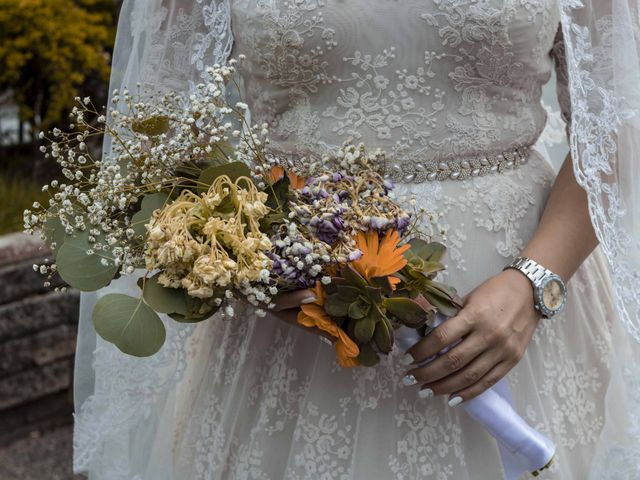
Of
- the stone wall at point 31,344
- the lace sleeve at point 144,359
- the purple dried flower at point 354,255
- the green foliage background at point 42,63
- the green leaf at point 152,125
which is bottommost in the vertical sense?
the stone wall at point 31,344

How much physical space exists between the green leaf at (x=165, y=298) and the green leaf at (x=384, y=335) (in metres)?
0.30

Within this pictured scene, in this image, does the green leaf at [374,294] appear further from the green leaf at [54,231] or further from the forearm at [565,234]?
the green leaf at [54,231]

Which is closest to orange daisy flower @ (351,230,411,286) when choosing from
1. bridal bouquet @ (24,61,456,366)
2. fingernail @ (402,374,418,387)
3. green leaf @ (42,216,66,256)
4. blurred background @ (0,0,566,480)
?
bridal bouquet @ (24,61,456,366)

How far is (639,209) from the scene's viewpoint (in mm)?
1649

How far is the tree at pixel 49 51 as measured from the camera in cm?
511

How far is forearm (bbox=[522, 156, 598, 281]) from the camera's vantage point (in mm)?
1697

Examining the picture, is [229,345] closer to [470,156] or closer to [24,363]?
[470,156]

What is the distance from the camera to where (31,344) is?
169 inches

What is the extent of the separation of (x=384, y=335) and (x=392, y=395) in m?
0.31

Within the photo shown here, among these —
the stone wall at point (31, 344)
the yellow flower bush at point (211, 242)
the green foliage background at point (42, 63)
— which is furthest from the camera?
the green foliage background at point (42, 63)

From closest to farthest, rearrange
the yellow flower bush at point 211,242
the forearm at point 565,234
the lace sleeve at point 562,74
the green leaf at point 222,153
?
the yellow flower bush at point 211,242
the green leaf at point 222,153
the forearm at point 565,234
the lace sleeve at point 562,74

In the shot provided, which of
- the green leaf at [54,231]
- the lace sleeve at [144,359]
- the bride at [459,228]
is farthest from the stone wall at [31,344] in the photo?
the green leaf at [54,231]

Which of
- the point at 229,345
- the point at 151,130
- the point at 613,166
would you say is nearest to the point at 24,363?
the point at 229,345

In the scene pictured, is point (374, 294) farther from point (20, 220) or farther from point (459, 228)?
point (20, 220)
